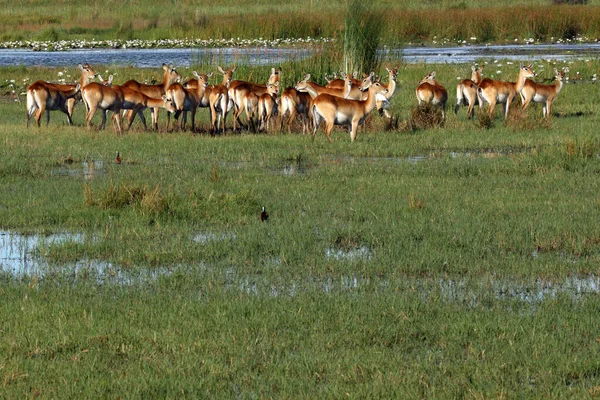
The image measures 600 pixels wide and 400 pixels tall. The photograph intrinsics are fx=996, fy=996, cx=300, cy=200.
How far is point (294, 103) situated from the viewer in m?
18.8

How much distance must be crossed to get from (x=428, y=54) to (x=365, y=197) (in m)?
27.9

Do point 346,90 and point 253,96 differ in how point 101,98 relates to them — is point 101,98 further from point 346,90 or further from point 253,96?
point 346,90

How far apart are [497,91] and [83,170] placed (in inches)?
384

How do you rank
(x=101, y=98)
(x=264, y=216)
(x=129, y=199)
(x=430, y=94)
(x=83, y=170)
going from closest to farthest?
(x=264, y=216) < (x=129, y=199) < (x=83, y=170) < (x=101, y=98) < (x=430, y=94)

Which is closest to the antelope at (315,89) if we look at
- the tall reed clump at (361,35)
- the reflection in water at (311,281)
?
the tall reed clump at (361,35)

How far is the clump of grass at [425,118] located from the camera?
19156 mm

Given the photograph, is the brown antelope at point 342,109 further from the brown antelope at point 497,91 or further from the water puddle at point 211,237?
the water puddle at point 211,237

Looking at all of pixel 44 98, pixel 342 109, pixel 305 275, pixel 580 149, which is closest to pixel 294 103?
pixel 342 109

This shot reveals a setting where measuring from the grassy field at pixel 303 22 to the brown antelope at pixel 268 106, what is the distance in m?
19.9

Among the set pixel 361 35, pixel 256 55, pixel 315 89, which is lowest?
pixel 256 55

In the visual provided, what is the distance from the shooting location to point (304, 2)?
6294 centimetres

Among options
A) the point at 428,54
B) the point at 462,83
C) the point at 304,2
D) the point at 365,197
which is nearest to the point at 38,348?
the point at 365,197

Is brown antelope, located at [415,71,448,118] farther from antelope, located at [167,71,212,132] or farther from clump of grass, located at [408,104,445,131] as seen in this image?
antelope, located at [167,71,212,132]

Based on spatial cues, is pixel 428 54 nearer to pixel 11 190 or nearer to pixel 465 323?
pixel 11 190
